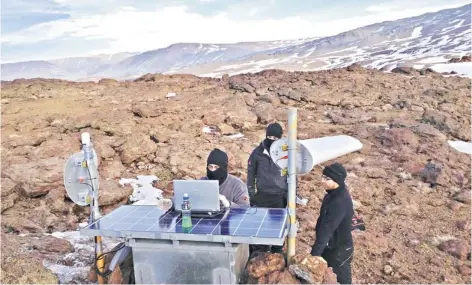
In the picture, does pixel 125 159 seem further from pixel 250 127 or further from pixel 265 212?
pixel 265 212

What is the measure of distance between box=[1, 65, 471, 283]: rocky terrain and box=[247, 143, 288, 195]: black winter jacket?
121 cm

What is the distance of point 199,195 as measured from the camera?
13.9ft

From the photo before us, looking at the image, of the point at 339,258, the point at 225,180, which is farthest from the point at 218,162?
the point at 339,258

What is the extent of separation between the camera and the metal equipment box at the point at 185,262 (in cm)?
394

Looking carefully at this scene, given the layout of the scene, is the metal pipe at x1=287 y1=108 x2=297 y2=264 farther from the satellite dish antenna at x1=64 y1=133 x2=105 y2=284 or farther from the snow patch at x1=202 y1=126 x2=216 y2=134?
the snow patch at x1=202 y1=126 x2=216 y2=134

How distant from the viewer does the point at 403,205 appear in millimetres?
9141

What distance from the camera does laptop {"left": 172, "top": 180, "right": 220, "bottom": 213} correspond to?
416cm

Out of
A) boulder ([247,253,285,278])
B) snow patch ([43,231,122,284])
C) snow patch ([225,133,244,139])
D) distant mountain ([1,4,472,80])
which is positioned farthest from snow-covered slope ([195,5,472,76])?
boulder ([247,253,285,278])

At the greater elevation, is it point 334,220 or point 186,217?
point 186,217

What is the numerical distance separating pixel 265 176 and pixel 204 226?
1.74 meters

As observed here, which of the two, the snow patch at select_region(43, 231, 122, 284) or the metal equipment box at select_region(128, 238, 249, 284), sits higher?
the metal equipment box at select_region(128, 238, 249, 284)

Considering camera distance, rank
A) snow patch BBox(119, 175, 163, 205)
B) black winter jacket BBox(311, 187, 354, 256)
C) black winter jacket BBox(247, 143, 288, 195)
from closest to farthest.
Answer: black winter jacket BBox(311, 187, 354, 256) < black winter jacket BBox(247, 143, 288, 195) < snow patch BBox(119, 175, 163, 205)

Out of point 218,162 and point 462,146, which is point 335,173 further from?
point 462,146

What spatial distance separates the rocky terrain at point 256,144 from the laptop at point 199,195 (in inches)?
36.9
